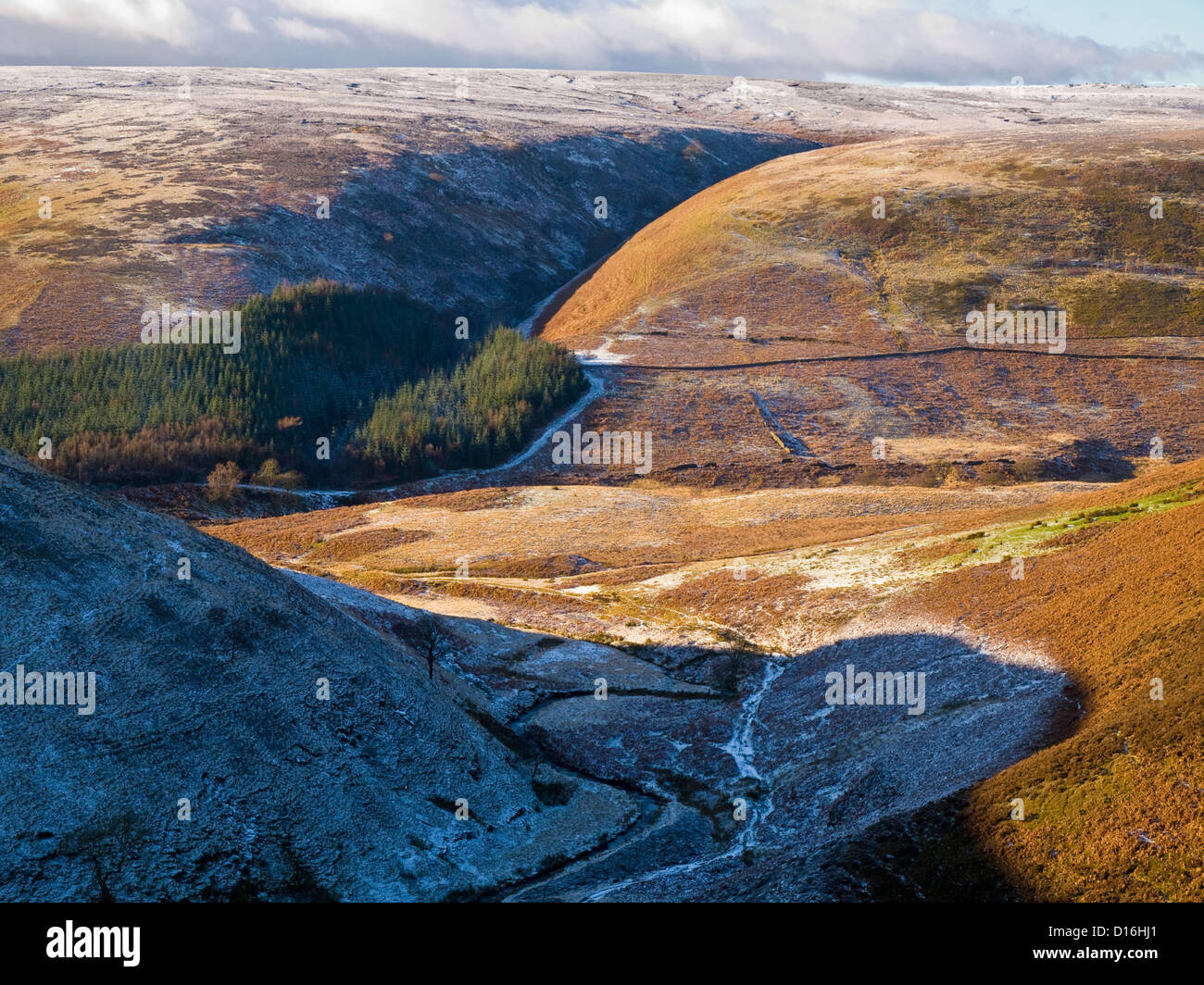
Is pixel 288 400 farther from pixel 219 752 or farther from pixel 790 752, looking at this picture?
pixel 219 752

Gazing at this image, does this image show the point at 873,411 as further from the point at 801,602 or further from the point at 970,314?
the point at 801,602

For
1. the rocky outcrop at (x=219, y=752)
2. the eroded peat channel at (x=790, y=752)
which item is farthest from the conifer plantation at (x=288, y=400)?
the eroded peat channel at (x=790, y=752)

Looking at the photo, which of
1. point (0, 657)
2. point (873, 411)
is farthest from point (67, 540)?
point (873, 411)

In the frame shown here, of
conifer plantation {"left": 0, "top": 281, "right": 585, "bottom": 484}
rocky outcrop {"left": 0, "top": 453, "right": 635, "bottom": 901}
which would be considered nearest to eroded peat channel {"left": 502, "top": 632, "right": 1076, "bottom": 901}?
rocky outcrop {"left": 0, "top": 453, "right": 635, "bottom": 901}

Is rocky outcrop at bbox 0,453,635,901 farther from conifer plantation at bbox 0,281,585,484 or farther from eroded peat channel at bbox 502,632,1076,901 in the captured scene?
conifer plantation at bbox 0,281,585,484

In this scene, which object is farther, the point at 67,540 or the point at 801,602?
the point at 801,602

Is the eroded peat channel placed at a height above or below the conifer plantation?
below

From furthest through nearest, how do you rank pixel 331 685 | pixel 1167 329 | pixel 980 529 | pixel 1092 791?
pixel 1167 329, pixel 980 529, pixel 331 685, pixel 1092 791

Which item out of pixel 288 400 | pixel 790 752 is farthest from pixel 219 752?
pixel 288 400

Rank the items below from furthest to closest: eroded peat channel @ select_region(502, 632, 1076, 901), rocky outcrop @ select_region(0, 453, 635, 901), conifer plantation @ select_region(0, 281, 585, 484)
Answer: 1. conifer plantation @ select_region(0, 281, 585, 484)
2. eroded peat channel @ select_region(502, 632, 1076, 901)
3. rocky outcrop @ select_region(0, 453, 635, 901)

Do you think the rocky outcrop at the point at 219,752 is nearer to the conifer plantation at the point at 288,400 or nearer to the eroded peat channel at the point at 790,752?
the eroded peat channel at the point at 790,752

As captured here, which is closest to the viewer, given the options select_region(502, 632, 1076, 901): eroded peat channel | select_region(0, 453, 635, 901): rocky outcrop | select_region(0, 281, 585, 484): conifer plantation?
select_region(0, 453, 635, 901): rocky outcrop
